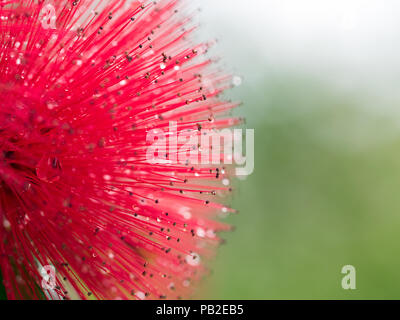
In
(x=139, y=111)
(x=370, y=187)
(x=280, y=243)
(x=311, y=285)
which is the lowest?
(x=311, y=285)

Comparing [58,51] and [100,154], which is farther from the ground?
[58,51]

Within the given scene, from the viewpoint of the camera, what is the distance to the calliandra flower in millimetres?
1141

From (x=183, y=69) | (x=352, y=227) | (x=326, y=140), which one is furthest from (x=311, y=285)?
(x=183, y=69)

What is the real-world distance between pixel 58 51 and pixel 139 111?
0.91 ft

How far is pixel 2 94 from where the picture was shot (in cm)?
109

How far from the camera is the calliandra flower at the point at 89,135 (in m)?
1.14

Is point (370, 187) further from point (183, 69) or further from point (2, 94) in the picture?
point (2, 94)

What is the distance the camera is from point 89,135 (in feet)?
4.00

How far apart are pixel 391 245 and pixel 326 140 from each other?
6.74 ft

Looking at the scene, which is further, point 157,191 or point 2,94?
point 157,191
